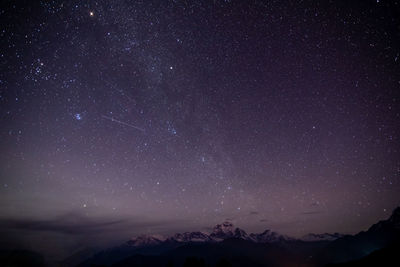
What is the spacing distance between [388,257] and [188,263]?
15422 cm

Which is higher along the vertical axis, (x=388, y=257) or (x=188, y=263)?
(x=188, y=263)

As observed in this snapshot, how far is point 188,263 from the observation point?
5181 centimetres

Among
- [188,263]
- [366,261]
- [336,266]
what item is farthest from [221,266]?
[366,261]

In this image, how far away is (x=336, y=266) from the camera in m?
124

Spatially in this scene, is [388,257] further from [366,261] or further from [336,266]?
[336,266]

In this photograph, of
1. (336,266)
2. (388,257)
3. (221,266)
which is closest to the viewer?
(221,266)

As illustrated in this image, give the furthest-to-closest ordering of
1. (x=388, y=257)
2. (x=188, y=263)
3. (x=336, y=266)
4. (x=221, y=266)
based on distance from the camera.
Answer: (x=388, y=257) → (x=336, y=266) → (x=188, y=263) → (x=221, y=266)

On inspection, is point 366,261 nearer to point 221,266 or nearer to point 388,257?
point 388,257

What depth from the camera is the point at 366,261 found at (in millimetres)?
138875

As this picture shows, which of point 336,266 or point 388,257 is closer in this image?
point 336,266

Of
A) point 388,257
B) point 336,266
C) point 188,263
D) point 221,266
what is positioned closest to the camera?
point 221,266

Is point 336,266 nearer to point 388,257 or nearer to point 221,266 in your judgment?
point 388,257

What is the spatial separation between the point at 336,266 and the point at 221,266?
11608 centimetres

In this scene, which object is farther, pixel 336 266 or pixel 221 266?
pixel 336 266
